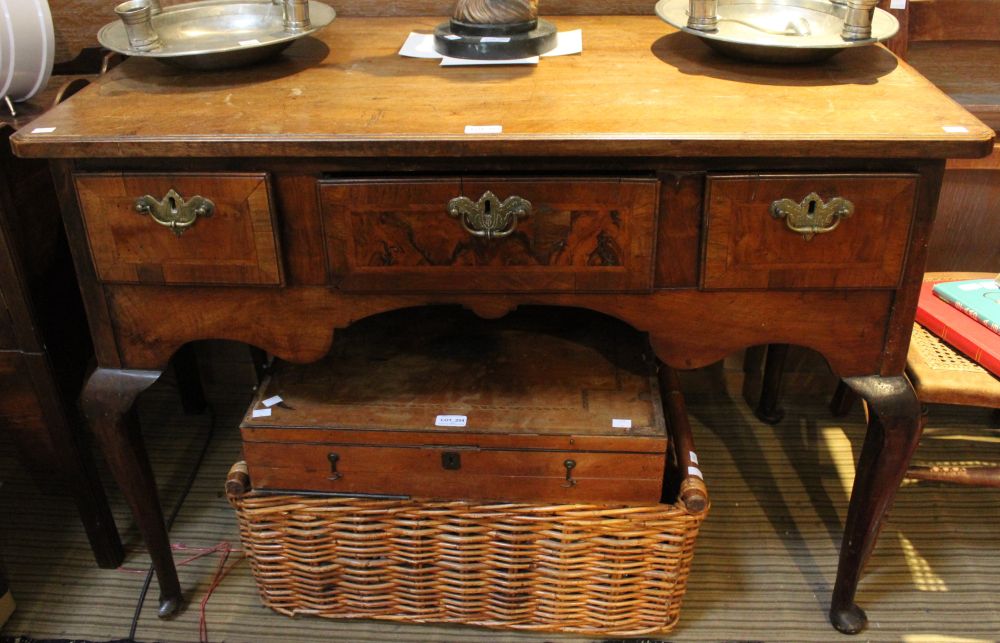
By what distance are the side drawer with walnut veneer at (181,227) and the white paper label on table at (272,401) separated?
23cm

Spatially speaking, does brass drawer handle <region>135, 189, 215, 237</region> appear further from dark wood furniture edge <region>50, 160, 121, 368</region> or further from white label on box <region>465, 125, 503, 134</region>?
white label on box <region>465, 125, 503, 134</region>

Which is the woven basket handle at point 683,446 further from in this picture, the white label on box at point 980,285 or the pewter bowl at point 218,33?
the pewter bowl at point 218,33

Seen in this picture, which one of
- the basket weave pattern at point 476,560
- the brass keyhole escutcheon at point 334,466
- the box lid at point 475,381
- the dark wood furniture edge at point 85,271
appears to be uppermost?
the dark wood furniture edge at point 85,271

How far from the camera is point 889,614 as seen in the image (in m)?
1.41

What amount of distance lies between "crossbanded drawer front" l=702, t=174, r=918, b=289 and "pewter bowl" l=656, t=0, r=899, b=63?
214 millimetres

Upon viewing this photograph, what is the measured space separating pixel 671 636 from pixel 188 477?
935mm

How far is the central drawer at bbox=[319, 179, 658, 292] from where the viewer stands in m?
1.02

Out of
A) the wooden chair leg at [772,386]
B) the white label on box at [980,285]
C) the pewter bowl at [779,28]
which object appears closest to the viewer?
the pewter bowl at [779,28]

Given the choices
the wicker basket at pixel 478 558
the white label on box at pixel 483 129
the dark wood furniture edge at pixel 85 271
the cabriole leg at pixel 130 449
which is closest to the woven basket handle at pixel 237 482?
the wicker basket at pixel 478 558

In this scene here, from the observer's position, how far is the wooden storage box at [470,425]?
3.93ft

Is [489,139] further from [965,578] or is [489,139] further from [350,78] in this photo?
[965,578]

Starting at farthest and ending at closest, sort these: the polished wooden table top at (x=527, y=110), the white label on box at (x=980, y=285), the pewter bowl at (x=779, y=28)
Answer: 1. the white label on box at (x=980, y=285)
2. the pewter bowl at (x=779, y=28)
3. the polished wooden table top at (x=527, y=110)

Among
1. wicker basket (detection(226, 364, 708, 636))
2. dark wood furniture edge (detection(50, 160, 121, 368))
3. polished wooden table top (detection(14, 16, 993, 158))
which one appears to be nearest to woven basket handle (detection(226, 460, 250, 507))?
wicker basket (detection(226, 364, 708, 636))

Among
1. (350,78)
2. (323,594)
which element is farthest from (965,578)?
(350,78)
